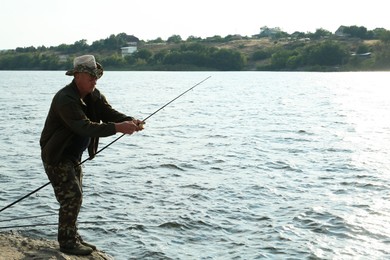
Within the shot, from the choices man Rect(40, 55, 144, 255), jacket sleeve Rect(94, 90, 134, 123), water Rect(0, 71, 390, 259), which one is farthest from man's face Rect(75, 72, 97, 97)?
water Rect(0, 71, 390, 259)

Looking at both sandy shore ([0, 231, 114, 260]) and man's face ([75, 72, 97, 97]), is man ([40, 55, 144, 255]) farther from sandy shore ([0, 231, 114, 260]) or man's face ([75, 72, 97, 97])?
sandy shore ([0, 231, 114, 260])

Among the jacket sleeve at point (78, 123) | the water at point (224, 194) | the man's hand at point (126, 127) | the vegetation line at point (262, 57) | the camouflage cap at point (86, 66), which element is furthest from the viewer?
the vegetation line at point (262, 57)

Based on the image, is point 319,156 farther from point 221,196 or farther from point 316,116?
point 316,116

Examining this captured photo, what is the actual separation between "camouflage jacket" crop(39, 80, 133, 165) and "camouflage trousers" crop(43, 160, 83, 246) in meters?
0.13

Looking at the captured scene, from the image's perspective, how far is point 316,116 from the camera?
38094 millimetres

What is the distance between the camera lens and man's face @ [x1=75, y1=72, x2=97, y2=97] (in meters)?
6.63

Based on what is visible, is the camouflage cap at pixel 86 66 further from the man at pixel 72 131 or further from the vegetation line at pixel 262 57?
the vegetation line at pixel 262 57

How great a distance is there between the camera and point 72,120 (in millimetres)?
6422

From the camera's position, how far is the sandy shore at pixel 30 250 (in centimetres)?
703

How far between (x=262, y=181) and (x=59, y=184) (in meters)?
9.08

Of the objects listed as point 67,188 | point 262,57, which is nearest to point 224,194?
point 67,188

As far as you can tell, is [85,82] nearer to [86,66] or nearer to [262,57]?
[86,66]

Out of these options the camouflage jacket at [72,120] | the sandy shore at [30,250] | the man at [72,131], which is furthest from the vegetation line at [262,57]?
the man at [72,131]

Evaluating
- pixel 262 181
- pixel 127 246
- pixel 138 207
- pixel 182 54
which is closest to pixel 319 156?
pixel 262 181
